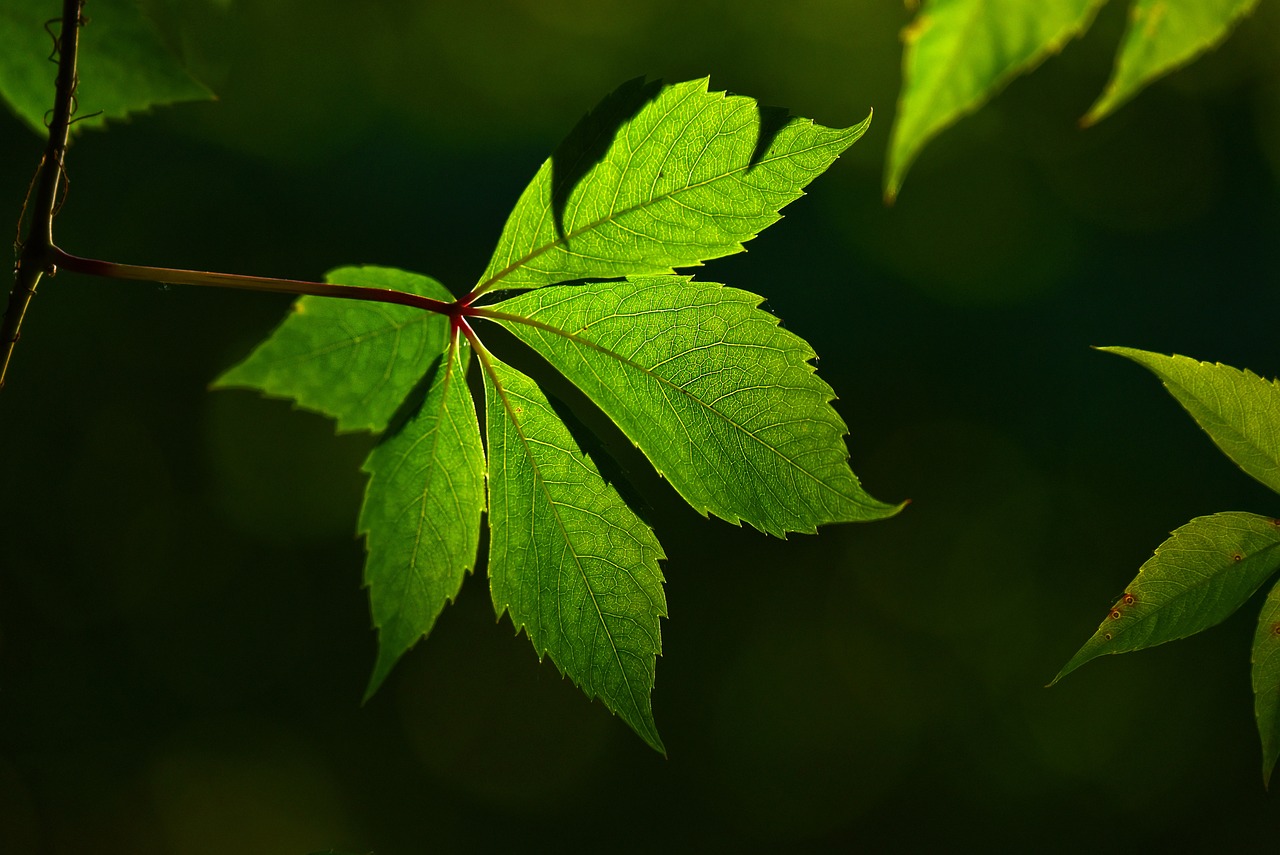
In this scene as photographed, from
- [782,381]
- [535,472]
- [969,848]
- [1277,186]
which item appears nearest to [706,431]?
[782,381]

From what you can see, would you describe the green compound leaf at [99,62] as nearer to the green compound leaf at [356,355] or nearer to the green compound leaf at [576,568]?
the green compound leaf at [356,355]

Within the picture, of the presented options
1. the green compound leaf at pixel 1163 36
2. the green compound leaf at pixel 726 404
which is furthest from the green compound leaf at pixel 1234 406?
the green compound leaf at pixel 1163 36

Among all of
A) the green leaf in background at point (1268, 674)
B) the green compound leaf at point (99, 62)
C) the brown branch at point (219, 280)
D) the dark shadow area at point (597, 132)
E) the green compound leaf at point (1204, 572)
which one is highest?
the green compound leaf at point (99, 62)

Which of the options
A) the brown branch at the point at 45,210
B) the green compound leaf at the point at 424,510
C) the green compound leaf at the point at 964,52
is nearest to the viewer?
the green compound leaf at the point at 964,52

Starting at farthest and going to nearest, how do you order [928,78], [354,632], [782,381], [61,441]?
1. [61,441]
2. [354,632]
3. [782,381]
4. [928,78]

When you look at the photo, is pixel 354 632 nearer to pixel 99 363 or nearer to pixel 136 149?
pixel 99 363

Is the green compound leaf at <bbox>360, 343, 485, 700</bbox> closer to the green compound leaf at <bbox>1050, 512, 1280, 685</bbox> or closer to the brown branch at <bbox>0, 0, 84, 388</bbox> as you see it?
the brown branch at <bbox>0, 0, 84, 388</bbox>

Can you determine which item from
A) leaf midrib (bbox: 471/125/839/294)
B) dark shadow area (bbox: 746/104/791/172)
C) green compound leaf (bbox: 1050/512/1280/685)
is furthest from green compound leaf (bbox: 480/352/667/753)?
green compound leaf (bbox: 1050/512/1280/685)
